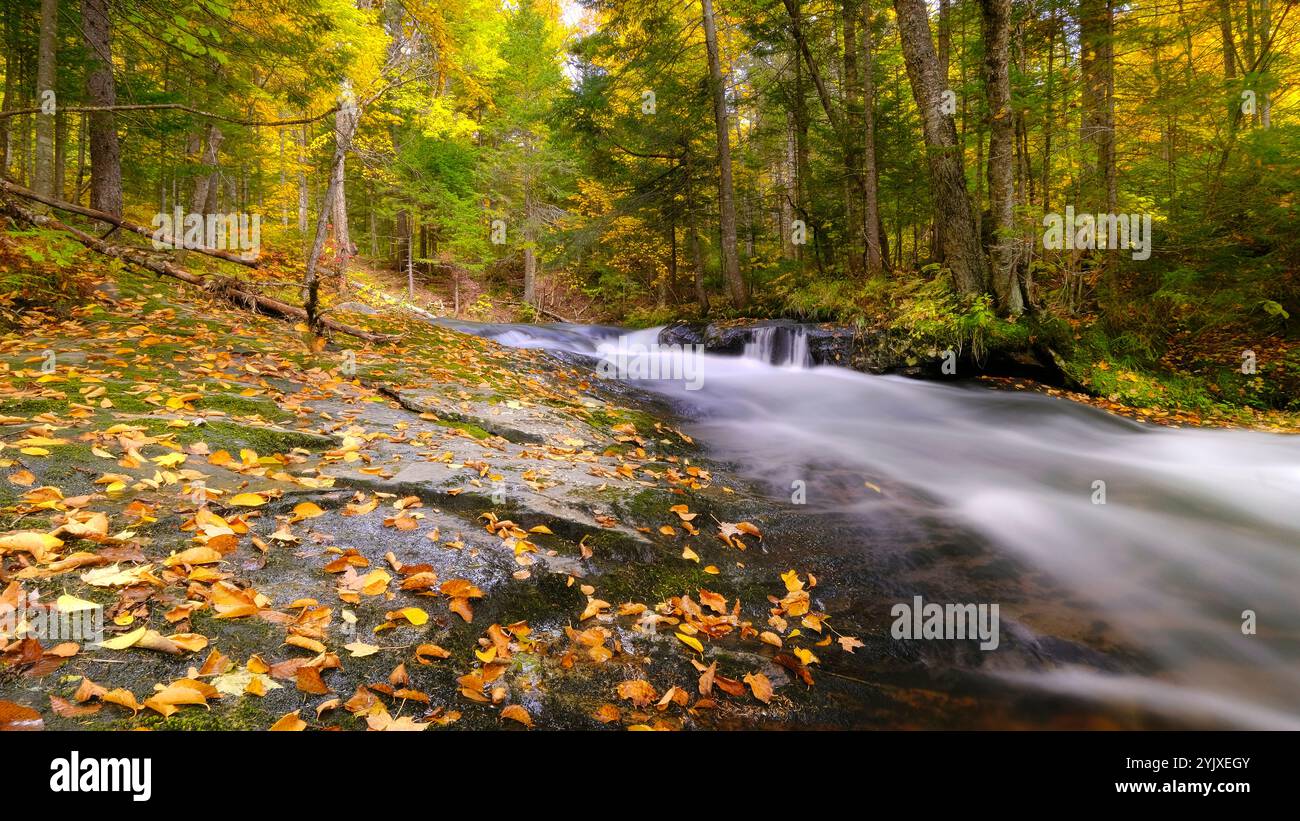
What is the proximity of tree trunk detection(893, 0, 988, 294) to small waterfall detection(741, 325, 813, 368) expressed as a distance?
3088mm

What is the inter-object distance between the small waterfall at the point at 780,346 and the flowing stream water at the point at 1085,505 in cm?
122

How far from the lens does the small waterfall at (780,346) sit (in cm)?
1128

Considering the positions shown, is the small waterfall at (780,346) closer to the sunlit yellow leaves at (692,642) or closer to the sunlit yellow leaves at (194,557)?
the sunlit yellow leaves at (692,642)

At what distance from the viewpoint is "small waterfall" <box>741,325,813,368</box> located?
37.0ft

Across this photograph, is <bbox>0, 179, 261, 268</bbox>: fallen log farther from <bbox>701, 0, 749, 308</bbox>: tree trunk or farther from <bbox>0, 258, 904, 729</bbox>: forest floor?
<bbox>701, 0, 749, 308</bbox>: tree trunk

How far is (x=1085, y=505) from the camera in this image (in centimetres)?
532

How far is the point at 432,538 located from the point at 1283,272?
42.1ft

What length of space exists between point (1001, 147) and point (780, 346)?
510 cm

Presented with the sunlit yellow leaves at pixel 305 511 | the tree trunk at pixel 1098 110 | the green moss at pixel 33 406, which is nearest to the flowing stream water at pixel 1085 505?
the sunlit yellow leaves at pixel 305 511

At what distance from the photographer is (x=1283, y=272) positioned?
838 centimetres

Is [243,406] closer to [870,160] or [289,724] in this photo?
[289,724]

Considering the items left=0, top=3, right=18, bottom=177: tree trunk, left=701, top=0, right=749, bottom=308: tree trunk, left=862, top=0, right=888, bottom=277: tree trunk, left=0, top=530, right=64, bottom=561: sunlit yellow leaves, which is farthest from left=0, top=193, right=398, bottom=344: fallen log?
left=862, top=0, right=888, bottom=277: tree trunk

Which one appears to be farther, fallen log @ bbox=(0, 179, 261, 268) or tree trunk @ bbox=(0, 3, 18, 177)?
tree trunk @ bbox=(0, 3, 18, 177)
